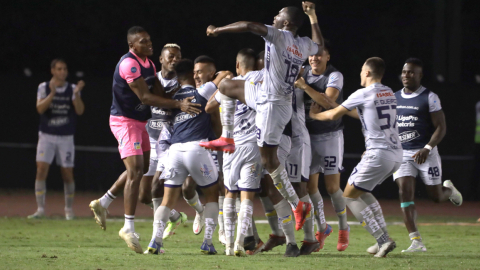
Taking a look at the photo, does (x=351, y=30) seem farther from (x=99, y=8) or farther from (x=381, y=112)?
(x=381, y=112)

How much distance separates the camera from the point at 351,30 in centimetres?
1930

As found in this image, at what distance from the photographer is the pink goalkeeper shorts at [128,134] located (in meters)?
7.39

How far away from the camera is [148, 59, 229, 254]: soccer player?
684cm

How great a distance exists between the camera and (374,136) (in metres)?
6.89

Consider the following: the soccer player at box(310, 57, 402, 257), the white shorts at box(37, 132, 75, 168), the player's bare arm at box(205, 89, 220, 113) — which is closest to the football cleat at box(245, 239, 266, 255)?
the soccer player at box(310, 57, 402, 257)

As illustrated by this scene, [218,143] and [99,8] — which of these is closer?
[218,143]

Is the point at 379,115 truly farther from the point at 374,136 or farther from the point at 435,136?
the point at 435,136

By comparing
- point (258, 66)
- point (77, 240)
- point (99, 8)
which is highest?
point (99, 8)

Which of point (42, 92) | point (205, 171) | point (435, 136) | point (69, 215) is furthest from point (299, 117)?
point (42, 92)

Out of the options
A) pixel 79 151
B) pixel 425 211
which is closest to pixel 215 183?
pixel 425 211

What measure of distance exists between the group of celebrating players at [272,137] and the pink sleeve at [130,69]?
0.04 ft

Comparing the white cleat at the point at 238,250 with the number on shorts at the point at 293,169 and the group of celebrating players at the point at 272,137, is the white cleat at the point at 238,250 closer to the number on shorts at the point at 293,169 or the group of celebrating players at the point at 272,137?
the group of celebrating players at the point at 272,137

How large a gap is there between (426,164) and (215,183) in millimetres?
2833

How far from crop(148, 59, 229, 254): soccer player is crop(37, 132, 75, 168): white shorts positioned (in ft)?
17.2
